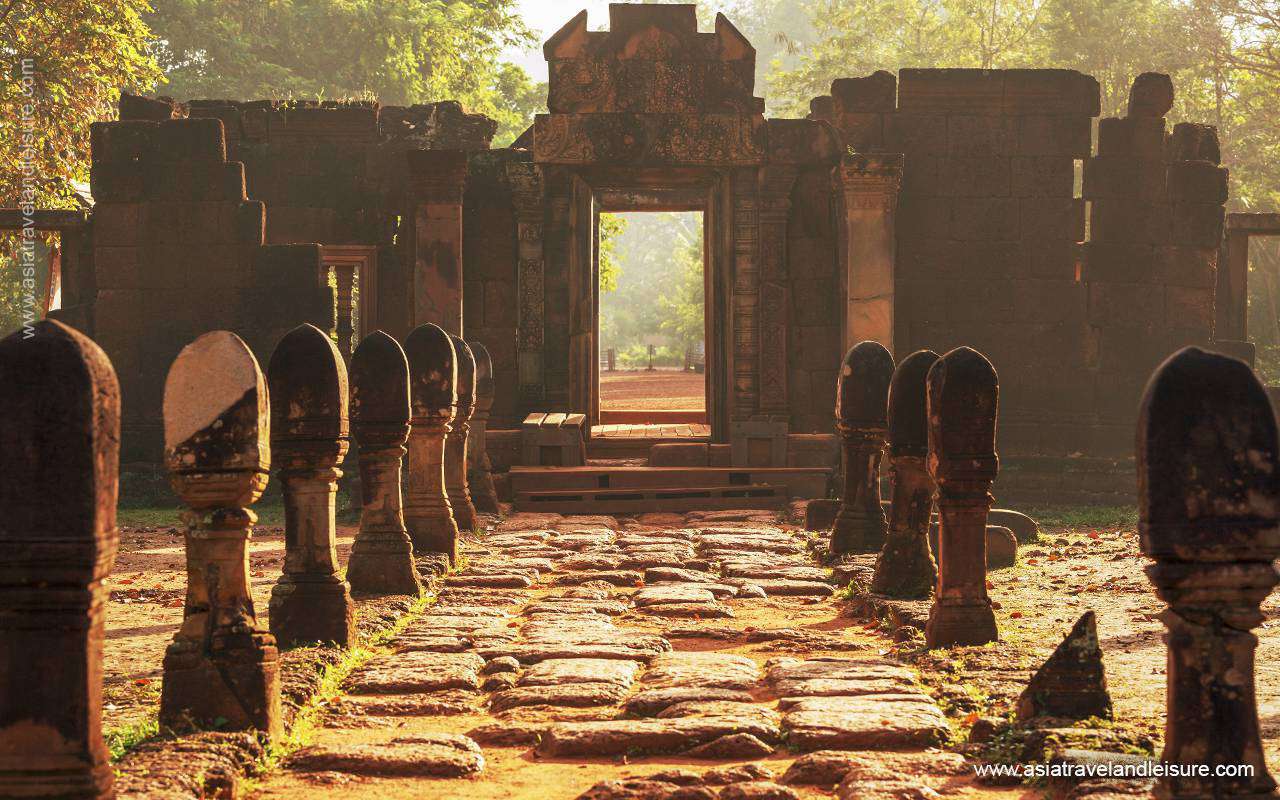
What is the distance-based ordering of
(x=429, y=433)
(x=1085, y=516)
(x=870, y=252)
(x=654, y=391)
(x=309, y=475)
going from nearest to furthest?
(x=309, y=475)
(x=429, y=433)
(x=1085, y=516)
(x=870, y=252)
(x=654, y=391)

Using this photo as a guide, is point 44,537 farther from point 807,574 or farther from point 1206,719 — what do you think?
point 807,574

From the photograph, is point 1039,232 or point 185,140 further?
point 1039,232

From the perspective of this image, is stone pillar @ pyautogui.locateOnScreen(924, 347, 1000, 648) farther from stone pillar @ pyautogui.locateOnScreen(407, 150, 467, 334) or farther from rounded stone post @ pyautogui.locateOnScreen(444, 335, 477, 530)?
stone pillar @ pyautogui.locateOnScreen(407, 150, 467, 334)

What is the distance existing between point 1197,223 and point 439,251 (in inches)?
322

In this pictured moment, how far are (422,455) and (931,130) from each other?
27.9 ft

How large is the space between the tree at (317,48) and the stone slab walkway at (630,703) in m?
25.6

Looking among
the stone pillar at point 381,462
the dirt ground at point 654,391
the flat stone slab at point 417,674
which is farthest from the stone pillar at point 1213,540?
the dirt ground at point 654,391

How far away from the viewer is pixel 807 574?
30.5 feet

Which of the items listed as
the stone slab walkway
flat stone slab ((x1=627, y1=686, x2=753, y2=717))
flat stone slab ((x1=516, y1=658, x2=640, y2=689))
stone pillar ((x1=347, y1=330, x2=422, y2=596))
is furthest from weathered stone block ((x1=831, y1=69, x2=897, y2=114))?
flat stone slab ((x1=627, y1=686, x2=753, y2=717))

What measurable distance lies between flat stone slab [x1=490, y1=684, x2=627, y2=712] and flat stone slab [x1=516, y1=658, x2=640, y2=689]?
0.09 meters

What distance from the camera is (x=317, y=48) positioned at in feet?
109

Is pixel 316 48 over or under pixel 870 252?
over

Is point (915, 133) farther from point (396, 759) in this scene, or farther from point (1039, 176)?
point (396, 759)

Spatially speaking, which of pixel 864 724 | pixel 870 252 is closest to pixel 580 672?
pixel 864 724
